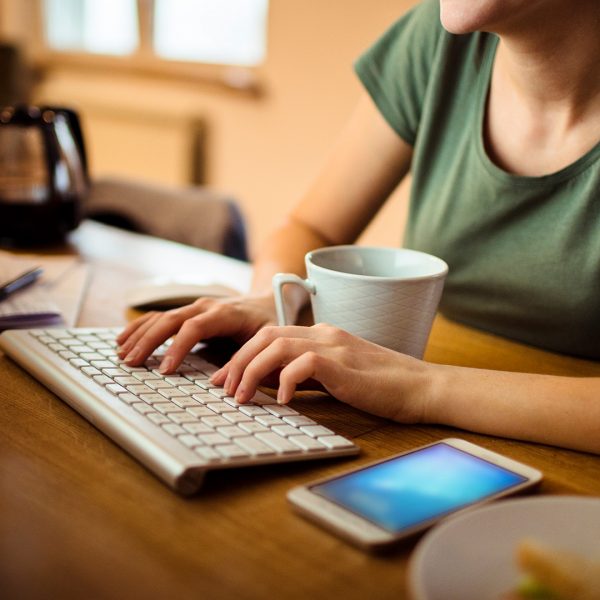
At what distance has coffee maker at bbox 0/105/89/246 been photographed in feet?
4.38

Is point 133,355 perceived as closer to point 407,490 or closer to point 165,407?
point 165,407

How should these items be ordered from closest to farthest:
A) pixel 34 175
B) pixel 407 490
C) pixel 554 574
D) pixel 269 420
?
pixel 554 574, pixel 407 490, pixel 269 420, pixel 34 175

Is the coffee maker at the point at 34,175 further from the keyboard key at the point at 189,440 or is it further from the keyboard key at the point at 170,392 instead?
the keyboard key at the point at 189,440

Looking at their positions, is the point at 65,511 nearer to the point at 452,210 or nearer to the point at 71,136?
the point at 452,210

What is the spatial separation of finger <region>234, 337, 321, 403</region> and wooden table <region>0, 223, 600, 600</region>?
61mm

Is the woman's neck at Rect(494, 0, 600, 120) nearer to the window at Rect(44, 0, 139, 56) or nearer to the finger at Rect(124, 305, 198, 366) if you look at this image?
the finger at Rect(124, 305, 198, 366)

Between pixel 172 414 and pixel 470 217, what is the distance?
0.56m

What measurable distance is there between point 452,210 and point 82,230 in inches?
30.0

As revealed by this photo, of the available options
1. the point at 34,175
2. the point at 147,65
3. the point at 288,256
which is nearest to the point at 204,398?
the point at 288,256

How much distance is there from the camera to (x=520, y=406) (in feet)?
2.29

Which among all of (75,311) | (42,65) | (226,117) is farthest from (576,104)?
(42,65)

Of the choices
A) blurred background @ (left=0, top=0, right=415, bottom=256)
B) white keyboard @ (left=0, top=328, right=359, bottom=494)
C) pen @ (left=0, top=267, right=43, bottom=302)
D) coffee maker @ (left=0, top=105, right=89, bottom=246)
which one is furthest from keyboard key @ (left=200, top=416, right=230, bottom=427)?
blurred background @ (left=0, top=0, right=415, bottom=256)

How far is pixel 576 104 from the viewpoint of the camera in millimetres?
984

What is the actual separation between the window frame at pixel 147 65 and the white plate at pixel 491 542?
9.60ft
